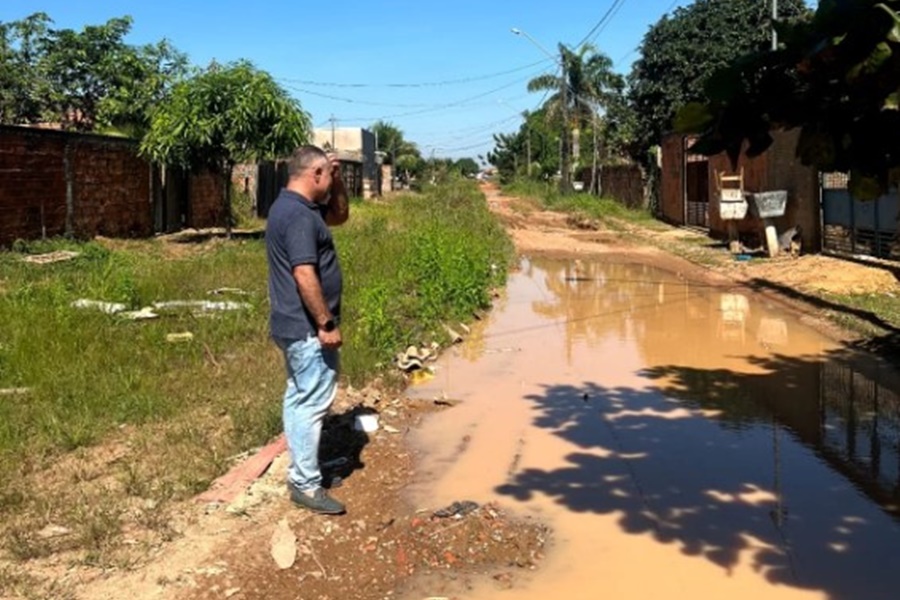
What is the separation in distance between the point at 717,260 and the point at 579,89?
3057cm

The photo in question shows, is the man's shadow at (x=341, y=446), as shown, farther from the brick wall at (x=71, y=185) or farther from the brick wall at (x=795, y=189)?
the brick wall at (x=795, y=189)

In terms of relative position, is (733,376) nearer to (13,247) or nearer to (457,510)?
(457,510)

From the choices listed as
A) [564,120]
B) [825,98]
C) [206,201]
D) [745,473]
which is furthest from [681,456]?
[564,120]

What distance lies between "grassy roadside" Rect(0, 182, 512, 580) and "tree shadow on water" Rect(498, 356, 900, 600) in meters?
1.92

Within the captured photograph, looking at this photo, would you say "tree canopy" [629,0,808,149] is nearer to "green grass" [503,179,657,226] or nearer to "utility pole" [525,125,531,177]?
"green grass" [503,179,657,226]

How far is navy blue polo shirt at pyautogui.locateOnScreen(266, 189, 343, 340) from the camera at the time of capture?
4.55m

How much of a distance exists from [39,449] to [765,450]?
4571 millimetres

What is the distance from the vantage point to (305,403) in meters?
4.72

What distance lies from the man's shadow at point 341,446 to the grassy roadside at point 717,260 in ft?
17.7

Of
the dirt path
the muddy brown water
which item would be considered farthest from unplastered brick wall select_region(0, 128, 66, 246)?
the dirt path

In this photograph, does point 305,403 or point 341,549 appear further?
point 305,403

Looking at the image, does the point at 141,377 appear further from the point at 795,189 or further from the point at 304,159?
the point at 795,189

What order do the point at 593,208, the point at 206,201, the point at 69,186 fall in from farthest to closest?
→ the point at 593,208 < the point at 206,201 < the point at 69,186

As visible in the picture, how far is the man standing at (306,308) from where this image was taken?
4.56m
